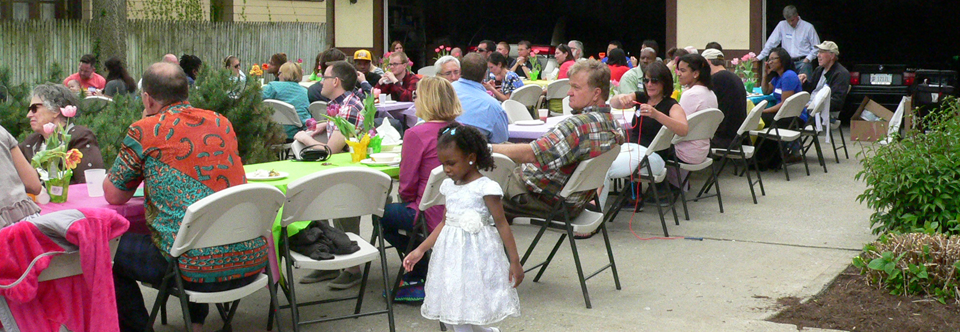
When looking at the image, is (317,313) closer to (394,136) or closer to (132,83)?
(394,136)

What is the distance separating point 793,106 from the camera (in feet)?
30.3

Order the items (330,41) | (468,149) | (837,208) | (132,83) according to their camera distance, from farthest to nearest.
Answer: (330,41)
(132,83)
(837,208)
(468,149)

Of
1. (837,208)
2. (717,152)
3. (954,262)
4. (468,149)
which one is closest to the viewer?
(468,149)

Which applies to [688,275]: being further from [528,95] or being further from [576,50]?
[576,50]

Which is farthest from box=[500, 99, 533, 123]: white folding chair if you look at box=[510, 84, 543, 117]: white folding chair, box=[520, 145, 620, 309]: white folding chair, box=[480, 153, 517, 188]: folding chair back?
box=[480, 153, 517, 188]: folding chair back

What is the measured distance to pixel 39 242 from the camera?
11.6ft

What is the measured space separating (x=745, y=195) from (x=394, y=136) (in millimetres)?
3618

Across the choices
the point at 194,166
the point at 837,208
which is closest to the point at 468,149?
the point at 194,166

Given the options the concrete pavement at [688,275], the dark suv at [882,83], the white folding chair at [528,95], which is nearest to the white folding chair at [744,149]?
the concrete pavement at [688,275]

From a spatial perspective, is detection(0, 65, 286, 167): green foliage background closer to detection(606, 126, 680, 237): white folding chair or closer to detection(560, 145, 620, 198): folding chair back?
detection(606, 126, 680, 237): white folding chair

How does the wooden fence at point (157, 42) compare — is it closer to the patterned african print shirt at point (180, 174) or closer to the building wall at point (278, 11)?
the building wall at point (278, 11)

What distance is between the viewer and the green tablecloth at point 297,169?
15.4 feet

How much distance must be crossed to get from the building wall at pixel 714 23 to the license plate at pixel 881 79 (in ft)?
9.57

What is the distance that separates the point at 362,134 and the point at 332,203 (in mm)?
1458
